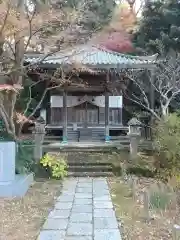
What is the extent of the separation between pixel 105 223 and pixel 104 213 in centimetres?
61

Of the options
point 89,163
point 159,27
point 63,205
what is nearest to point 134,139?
point 89,163

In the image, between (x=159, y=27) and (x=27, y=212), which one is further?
(x=159, y=27)

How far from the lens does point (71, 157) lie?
36.6 ft

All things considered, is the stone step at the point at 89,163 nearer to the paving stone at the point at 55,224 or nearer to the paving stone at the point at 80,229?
the paving stone at the point at 55,224

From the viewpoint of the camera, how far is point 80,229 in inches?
191

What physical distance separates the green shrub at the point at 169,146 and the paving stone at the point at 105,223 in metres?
2.98

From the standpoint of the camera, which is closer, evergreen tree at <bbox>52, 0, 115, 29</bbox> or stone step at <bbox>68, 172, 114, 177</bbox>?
evergreen tree at <bbox>52, 0, 115, 29</bbox>

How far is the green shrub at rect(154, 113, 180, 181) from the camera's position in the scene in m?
8.02

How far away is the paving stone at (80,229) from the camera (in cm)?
466

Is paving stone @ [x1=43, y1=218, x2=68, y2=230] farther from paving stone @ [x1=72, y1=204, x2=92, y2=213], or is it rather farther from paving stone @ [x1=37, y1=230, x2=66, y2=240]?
paving stone @ [x1=72, y1=204, x2=92, y2=213]

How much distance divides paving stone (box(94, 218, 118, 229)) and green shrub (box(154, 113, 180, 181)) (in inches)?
117

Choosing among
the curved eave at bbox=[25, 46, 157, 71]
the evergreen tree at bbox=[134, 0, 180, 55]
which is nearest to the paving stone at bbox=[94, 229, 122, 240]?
the curved eave at bbox=[25, 46, 157, 71]

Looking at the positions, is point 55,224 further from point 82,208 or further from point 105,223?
point 82,208

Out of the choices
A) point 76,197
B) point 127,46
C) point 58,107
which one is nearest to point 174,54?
point 127,46
